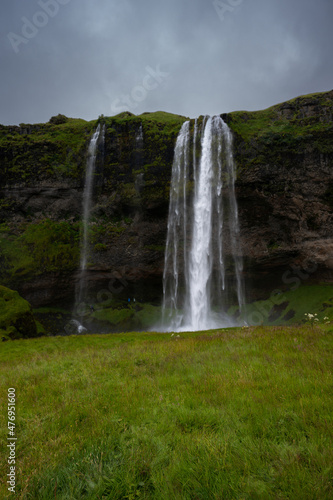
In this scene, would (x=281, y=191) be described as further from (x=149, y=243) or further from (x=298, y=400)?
(x=298, y=400)

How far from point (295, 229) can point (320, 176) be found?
25.6 feet

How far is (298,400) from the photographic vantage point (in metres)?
3.89

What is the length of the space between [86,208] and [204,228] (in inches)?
820

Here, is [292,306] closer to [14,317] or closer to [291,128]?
[291,128]

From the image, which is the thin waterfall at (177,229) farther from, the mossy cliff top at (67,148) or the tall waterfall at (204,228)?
the mossy cliff top at (67,148)

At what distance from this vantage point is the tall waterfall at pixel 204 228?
118 feet

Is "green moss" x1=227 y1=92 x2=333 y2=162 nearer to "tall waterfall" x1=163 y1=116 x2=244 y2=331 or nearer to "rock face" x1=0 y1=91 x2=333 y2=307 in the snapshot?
"rock face" x1=0 y1=91 x2=333 y2=307

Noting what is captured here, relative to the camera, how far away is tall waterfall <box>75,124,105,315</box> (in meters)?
41.1

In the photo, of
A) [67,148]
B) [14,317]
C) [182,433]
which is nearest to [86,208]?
[67,148]

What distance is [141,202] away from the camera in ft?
131

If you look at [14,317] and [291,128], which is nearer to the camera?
[14,317]

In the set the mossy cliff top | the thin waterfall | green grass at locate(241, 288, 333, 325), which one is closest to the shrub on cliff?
the thin waterfall

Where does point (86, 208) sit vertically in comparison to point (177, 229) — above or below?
above

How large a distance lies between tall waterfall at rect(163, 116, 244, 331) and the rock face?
1638 mm
